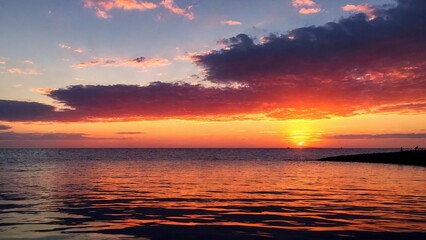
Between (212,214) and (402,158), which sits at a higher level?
(402,158)

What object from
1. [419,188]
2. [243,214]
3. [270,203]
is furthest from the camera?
[419,188]

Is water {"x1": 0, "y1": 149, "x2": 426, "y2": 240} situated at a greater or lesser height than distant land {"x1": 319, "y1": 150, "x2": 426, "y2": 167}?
lesser

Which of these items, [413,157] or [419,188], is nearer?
[419,188]

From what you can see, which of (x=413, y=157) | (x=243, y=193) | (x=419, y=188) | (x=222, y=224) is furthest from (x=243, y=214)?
(x=413, y=157)

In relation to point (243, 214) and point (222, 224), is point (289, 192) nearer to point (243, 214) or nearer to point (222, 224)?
point (243, 214)

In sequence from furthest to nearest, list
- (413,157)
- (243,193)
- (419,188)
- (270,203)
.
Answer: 1. (413,157)
2. (419,188)
3. (243,193)
4. (270,203)

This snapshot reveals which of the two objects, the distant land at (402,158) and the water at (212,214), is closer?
the water at (212,214)

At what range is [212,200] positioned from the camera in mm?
30578

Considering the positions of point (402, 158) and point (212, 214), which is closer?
point (212, 214)

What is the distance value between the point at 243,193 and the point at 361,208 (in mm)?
11627

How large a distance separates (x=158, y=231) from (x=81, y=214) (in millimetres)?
7282

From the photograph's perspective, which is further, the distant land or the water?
the distant land

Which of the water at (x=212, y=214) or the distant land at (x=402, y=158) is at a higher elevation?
the distant land at (x=402, y=158)

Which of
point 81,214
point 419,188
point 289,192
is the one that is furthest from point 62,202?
point 419,188
